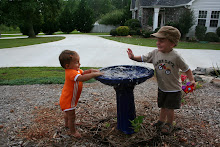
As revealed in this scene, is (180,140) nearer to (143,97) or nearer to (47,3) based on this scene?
(143,97)

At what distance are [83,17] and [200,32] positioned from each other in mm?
18033

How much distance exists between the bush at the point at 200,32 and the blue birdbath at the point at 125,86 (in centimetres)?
1462

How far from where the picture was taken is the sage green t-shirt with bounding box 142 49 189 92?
2.23 m

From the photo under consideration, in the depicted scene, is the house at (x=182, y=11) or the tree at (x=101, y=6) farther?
the tree at (x=101, y=6)

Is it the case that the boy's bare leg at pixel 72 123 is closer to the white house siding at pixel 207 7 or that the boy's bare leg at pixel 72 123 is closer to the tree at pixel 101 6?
the white house siding at pixel 207 7

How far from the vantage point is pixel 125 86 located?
222cm

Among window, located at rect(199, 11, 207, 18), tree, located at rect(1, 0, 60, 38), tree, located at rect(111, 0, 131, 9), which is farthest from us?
tree, located at rect(111, 0, 131, 9)

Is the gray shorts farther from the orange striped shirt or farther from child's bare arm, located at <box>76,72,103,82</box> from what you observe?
the orange striped shirt

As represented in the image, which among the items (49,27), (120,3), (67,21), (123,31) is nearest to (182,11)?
(123,31)

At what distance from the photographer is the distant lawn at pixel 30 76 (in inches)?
193

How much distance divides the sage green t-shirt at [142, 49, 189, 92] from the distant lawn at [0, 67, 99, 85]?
306cm

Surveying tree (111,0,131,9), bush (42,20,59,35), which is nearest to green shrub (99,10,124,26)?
bush (42,20,59,35)

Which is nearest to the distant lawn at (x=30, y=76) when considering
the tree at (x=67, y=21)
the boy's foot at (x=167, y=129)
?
the boy's foot at (x=167, y=129)

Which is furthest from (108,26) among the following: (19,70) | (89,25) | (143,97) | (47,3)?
(143,97)
